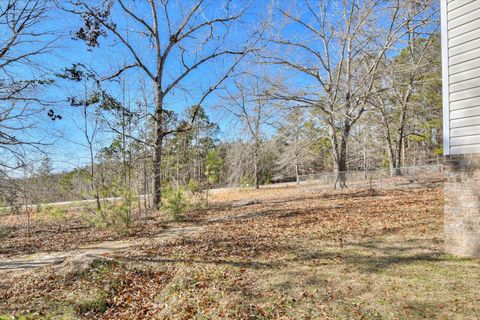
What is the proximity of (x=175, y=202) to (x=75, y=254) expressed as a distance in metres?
3.75

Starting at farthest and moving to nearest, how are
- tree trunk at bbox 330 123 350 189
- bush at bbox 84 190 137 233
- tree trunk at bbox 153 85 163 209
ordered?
tree trunk at bbox 330 123 350 189, tree trunk at bbox 153 85 163 209, bush at bbox 84 190 137 233

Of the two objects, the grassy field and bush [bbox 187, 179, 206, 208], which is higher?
bush [bbox 187, 179, 206, 208]

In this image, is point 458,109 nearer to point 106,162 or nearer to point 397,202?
point 397,202

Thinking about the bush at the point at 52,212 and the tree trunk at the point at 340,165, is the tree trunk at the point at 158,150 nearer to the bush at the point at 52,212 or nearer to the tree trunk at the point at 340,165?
the bush at the point at 52,212

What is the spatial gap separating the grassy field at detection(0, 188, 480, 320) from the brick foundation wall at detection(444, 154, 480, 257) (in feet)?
0.77

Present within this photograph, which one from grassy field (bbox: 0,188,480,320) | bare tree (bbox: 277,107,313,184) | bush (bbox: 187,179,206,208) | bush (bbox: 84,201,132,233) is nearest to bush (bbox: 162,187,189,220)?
bush (bbox: 187,179,206,208)

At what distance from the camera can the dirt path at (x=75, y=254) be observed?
230 inches

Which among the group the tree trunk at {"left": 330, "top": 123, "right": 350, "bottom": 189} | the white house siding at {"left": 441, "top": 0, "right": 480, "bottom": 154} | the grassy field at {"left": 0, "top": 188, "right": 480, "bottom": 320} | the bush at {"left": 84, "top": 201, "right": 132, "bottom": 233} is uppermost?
the white house siding at {"left": 441, "top": 0, "right": 480, "bottom": 154}

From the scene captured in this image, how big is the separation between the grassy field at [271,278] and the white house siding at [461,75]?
1790 millimetres

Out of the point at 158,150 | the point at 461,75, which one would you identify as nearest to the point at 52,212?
the point at 158,150

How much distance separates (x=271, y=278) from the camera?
4.32 metres

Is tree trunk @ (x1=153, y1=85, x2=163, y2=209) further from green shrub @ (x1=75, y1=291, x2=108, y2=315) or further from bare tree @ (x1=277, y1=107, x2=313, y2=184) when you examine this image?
green shrub @ (x1=75, y1=291, x2=108, y2=315)

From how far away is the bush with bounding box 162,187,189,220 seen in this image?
972 centimetres

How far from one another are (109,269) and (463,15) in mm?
6779
